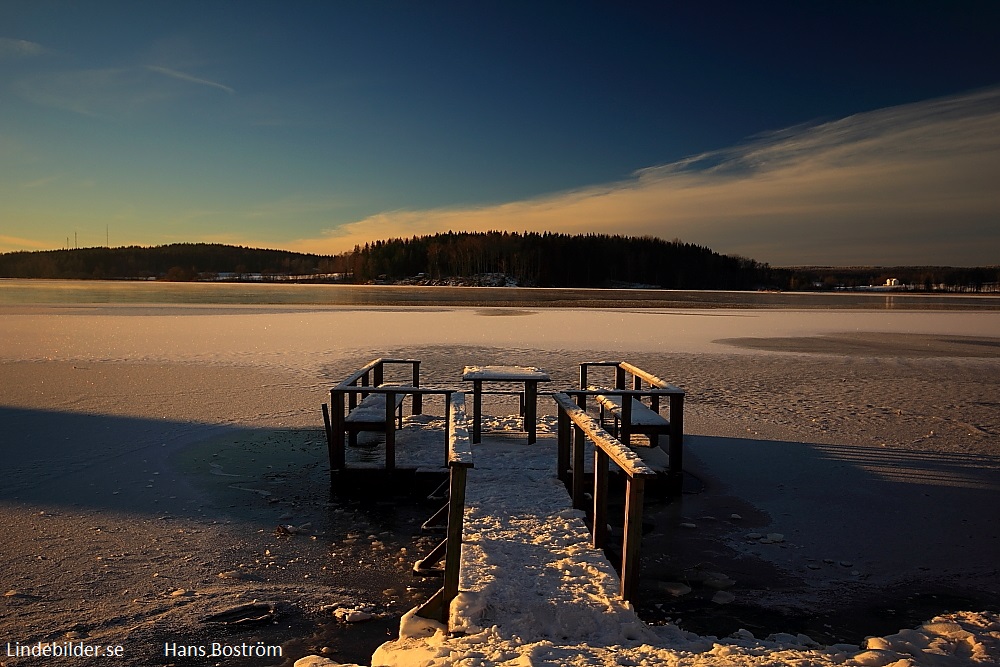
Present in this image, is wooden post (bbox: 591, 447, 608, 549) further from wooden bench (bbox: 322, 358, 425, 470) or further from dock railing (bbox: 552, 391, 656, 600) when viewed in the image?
wooden bench (bbox: 322, 358, 425, 470)

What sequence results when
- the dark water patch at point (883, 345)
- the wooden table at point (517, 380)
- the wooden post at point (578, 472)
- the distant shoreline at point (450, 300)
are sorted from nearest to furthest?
the wooden post at point (578, 472) < the wooden table at point (517, 380) < the dark water patch at point (883, 345) < the distant shoreline at point (450, 300)

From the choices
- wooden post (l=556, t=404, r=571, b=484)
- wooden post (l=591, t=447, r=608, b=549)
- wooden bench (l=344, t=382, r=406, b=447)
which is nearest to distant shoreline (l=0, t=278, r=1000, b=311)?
wooden bench (l=344, t=382, r=406, b=447)

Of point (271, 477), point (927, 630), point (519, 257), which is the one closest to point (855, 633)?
point (927, 630)

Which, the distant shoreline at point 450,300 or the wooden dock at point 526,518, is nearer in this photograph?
the wooden dock at point 526,518

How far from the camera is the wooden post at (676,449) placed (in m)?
7.24

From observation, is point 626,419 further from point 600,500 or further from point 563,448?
point 600,500

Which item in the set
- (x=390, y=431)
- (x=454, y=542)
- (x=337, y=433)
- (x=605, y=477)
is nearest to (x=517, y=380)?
(x=390, y=431)

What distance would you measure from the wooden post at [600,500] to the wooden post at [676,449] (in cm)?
237

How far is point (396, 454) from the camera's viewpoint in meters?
7.98

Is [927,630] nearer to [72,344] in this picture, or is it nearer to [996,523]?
[996,523]

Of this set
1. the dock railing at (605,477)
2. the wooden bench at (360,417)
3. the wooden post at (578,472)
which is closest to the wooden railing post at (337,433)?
the wooden bench at (360,417)

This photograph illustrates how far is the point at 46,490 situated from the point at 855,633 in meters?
7.50

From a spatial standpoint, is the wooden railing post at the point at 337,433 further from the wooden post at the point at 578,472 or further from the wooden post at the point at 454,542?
the wooden post at the point at 454,542

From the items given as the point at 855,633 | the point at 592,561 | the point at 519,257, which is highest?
the point at 519,257
